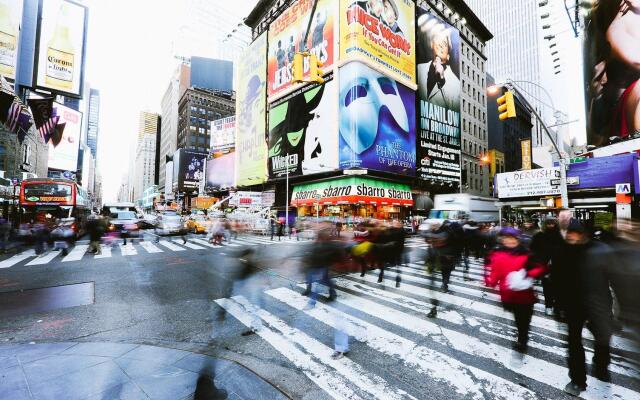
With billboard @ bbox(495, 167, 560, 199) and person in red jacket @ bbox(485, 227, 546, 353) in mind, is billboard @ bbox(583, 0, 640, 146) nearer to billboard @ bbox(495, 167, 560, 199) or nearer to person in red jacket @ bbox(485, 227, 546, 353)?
billboard @ bbox(495, 167, 560, 199)

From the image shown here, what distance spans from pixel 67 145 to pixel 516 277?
81.6 meters

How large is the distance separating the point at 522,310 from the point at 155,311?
22.0 feet

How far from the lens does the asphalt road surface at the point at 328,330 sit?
371 centimetres

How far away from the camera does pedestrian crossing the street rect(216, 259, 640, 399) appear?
3598 mm

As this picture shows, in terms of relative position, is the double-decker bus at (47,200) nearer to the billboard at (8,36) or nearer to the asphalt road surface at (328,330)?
the asphalt road surface at (328,330)

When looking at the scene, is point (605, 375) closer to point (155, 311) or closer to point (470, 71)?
point (155, 311)

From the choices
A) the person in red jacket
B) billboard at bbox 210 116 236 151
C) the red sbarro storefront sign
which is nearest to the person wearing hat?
the person in red jacket

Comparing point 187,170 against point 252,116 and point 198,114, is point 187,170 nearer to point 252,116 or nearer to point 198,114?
point 198,114

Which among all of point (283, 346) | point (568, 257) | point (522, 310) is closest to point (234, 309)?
point (283, 346)

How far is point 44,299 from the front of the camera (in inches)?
283

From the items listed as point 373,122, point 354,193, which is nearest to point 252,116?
point 373,122

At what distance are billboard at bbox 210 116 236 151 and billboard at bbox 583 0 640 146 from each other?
72.5 metres

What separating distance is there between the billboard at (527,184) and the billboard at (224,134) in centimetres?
6908

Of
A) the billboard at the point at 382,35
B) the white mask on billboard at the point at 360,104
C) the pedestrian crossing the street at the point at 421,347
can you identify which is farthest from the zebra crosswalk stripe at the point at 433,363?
the billboard at the point at 382,35
